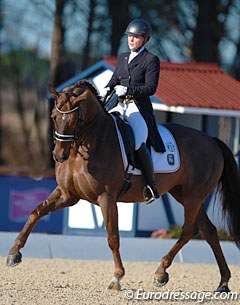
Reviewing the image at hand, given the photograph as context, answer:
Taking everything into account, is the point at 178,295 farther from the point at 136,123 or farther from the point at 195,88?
the point at 195,88

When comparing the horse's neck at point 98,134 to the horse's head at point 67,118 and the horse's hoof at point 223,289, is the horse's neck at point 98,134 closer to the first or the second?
the horse's head at point 67,118

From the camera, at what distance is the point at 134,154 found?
850 cm

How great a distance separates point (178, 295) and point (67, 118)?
211cm

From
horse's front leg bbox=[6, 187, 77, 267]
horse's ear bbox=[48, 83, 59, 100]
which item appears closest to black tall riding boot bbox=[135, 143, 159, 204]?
horse's front leg bbox=[6, 187, 77, 267]

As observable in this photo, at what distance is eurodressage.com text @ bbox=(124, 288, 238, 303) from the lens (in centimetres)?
799

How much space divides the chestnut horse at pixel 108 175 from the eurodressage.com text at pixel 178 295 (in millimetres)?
228

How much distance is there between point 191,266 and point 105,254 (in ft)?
4.08

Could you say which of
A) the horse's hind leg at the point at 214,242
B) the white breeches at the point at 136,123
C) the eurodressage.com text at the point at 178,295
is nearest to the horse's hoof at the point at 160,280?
the eurodressage.com text at the point at 178,295

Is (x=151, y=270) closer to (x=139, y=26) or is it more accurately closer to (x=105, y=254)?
(x=105, y=254)

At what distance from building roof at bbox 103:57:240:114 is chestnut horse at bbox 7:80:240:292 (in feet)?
11.5

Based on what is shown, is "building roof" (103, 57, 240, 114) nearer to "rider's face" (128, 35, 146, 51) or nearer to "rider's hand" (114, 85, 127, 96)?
"rider's face" (128, 35, 146, 51)

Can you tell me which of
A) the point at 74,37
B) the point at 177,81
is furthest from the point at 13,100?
the point at 177,81

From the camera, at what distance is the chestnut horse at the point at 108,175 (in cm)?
791

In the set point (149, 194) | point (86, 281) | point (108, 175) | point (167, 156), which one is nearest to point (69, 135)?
point (108, 175)
